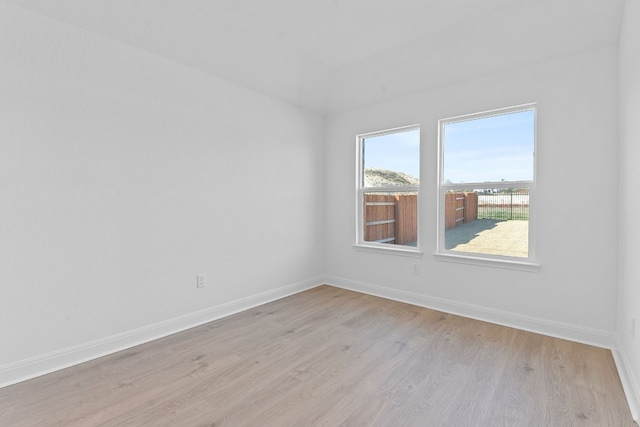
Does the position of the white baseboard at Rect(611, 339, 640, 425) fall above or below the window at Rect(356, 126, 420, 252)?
below

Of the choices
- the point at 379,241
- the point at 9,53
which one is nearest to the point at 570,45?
the point at 379,241

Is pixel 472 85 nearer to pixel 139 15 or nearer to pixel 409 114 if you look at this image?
pixel 409 114

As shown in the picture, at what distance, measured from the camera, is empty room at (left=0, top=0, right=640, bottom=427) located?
6.24 feet

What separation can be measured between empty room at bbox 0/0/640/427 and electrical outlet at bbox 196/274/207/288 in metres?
0.01

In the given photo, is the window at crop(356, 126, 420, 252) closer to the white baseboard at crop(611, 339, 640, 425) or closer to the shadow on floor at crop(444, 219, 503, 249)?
the shadow on floor at crop(444, 219, 503, 249)

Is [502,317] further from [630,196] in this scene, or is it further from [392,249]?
[630,196]

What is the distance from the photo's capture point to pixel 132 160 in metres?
2.50

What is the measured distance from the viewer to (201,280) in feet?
9.77

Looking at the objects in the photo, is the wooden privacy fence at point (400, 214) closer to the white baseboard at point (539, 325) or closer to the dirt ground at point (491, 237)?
the dirt ground at point (491, 237)

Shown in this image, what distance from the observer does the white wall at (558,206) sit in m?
2.47

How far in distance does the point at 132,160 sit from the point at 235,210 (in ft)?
3.51

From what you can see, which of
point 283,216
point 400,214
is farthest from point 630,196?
point 283,216

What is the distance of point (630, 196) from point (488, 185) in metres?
1.19

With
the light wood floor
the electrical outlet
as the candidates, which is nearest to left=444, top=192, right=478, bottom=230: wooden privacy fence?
the light wood floor
